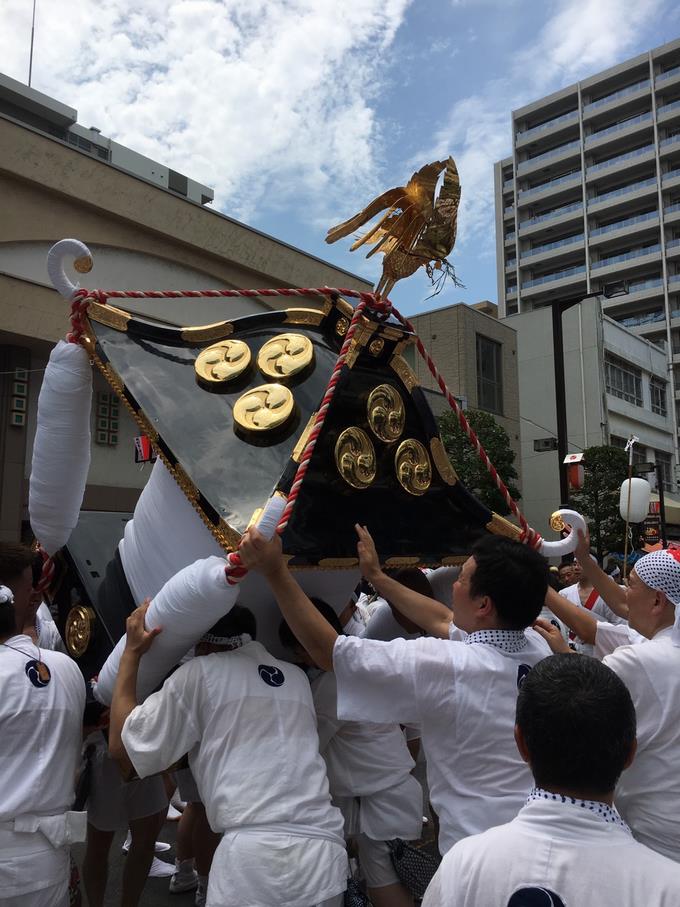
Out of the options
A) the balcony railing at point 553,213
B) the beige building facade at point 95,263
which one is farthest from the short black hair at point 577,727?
Answer: the balcony railing at point 553,213

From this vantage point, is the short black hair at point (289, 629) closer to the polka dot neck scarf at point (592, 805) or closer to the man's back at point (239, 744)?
the man's back at point (239, 744)

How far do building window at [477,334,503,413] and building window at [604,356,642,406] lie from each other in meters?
7.35

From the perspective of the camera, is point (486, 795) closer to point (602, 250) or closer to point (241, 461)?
point (241, 461)

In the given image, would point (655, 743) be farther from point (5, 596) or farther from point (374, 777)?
point (5, 596)

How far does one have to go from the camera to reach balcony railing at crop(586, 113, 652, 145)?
152 feet

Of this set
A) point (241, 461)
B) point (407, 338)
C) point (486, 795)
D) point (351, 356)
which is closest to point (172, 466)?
point (241, 461)

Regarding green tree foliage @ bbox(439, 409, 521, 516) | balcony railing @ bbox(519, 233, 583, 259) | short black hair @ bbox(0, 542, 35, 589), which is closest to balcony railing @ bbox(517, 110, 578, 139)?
balcony railing @ bbox(519, 233, 583, 259)

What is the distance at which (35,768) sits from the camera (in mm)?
2295

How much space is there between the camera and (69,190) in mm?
13273

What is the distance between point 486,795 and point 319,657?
0.60m

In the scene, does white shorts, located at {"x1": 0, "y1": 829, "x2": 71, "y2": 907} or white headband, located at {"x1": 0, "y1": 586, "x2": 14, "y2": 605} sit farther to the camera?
white headband, located at {"x1": 0, "y1": 586, "x2": 14, "y2": 605}

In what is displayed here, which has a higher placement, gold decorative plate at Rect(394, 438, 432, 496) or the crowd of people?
gold decorative plate at Rect(394, 438, 432, 496)

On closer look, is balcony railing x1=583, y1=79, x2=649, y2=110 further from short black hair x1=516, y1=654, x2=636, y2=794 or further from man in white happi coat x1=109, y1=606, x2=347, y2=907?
short black hair x1=516, y1=654, x2=636, y2=794

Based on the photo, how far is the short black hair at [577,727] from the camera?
1289mm
